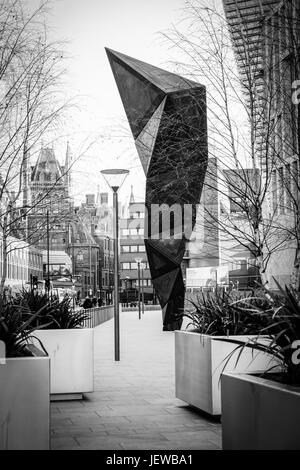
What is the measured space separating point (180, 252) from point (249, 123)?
12.4m

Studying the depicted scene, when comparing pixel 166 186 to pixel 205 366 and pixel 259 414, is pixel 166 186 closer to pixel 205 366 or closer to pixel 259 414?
pixel 205 366

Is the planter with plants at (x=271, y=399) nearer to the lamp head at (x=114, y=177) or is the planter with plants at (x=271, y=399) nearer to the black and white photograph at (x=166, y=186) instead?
the black and white photograph at (x=166, y=186)

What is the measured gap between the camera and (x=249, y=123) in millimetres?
9094

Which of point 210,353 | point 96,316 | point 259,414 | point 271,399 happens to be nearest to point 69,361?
point 210,353

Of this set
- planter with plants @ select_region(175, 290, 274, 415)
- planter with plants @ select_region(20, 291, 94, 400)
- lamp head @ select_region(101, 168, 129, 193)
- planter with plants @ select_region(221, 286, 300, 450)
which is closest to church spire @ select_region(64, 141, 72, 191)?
planter with plants @ select_region(20, 291, 94, 400)

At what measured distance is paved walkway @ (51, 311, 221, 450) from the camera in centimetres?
544

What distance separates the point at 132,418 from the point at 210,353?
1068 millimetres

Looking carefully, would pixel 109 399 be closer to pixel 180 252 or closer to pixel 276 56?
pixel 276 56

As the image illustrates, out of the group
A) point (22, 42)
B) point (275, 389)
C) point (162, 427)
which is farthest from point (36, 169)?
point (275, 389)

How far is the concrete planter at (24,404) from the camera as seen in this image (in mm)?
3998

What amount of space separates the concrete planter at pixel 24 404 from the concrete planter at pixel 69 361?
147 inches

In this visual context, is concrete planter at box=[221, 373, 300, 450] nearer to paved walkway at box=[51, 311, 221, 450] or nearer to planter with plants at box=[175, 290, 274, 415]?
paved walkway at box=[51, 311, 221, 450]

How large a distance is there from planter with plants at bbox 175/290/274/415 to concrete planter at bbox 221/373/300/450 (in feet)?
6.88

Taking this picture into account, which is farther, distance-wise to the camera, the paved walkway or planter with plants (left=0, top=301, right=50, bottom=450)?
the paved walkway
